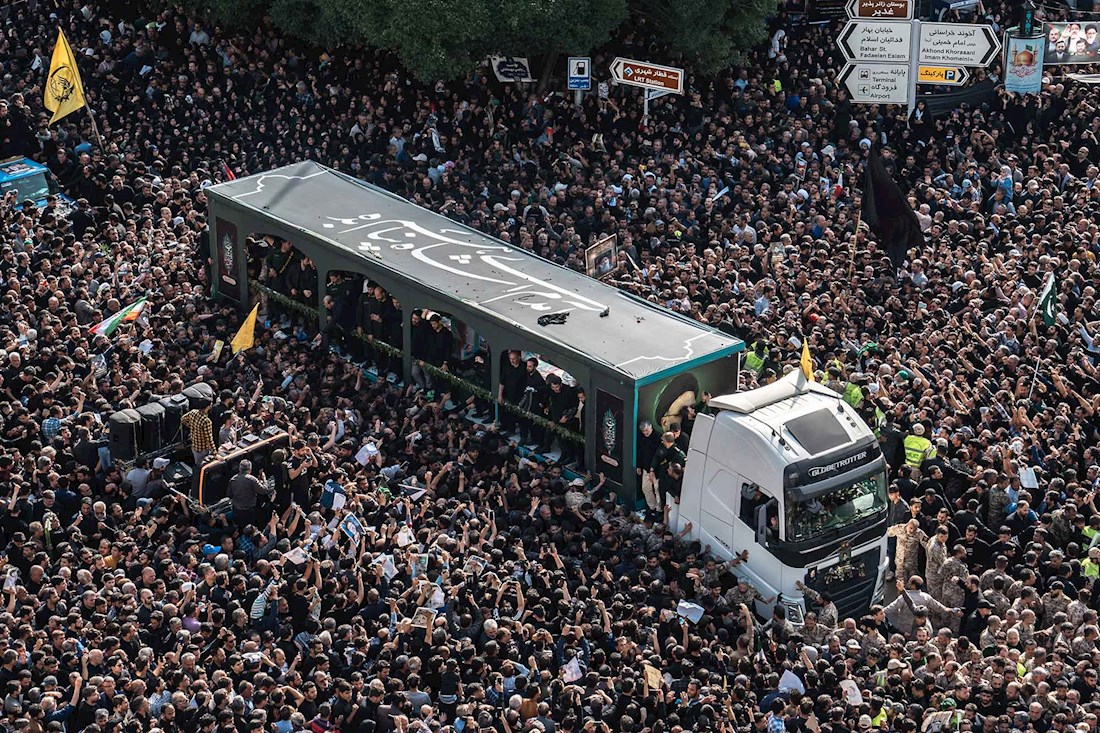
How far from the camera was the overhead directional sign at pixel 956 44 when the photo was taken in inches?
1363

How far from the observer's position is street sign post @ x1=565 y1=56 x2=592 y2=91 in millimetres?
35344

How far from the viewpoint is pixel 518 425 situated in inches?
1021

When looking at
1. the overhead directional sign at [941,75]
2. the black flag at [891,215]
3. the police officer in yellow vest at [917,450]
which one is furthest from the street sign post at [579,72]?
the police officer in yellow vest at [917,450]

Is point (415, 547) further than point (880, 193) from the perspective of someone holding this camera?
No

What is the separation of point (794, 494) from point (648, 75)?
1386cm

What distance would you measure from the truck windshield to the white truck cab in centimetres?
1

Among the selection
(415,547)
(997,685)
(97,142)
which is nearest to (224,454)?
(415,547)

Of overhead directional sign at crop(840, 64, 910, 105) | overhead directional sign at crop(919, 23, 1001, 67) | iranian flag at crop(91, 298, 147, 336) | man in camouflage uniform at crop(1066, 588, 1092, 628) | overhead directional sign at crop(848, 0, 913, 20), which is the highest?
overhead directional sign at crop(848, 0, 913, 20)

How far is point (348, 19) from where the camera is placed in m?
36.3

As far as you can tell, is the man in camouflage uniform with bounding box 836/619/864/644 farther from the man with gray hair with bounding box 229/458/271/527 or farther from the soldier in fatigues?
the man with gray hair with bounding box 229/458/271/527

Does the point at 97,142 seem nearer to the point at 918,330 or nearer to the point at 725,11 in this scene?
the point at 725,11

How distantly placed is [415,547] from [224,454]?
3632mm

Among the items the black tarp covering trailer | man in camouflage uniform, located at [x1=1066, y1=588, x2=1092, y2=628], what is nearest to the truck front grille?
man in camouflage uniform, located at [x1=1066, y1=588, x2=1092, y2=628]

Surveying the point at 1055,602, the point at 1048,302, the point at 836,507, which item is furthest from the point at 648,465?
the point at 1048,302
